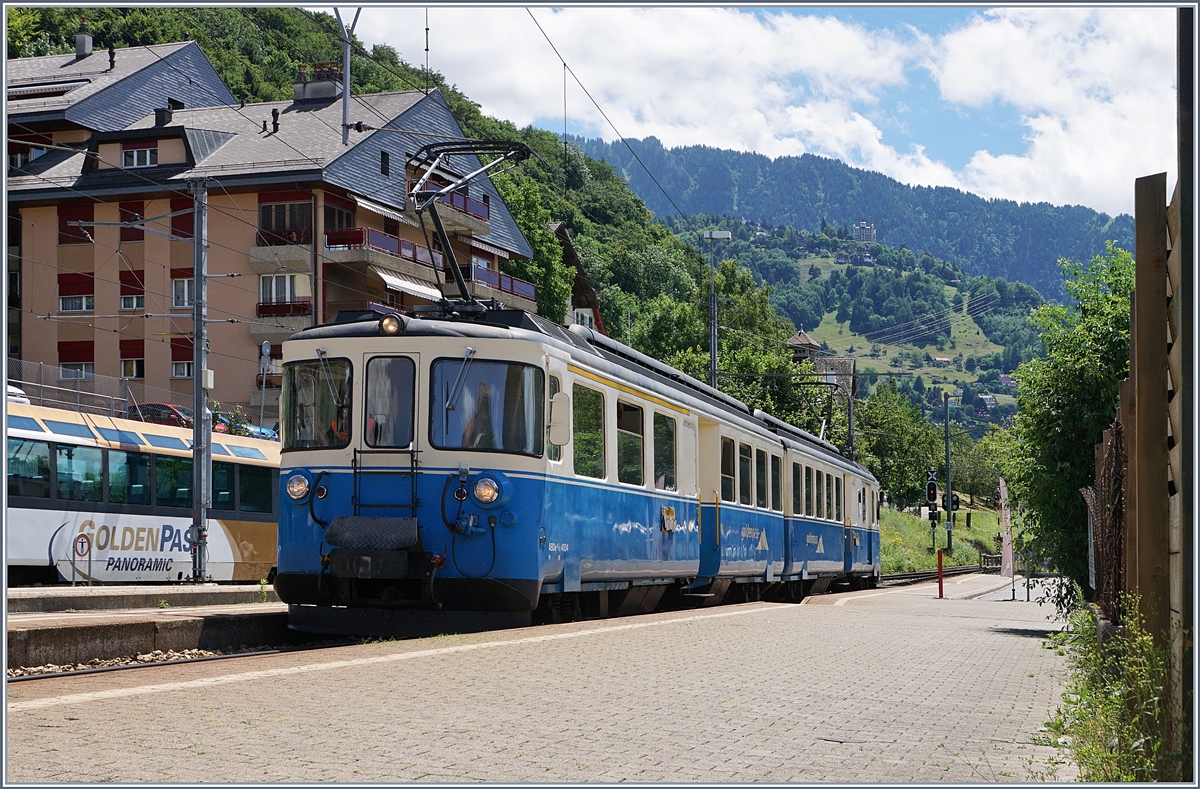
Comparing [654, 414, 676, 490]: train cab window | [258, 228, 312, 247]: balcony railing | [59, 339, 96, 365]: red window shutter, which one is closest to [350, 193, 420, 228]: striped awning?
[258, 228, 312, 247]: balcony railing

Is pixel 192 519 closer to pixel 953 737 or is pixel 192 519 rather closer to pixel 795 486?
pixel 795 486

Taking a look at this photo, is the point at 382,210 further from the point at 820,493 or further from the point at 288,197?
the point at 820,493

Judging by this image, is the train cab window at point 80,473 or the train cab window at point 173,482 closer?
the train cab window at point 80,473

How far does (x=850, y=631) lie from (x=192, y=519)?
1453cm

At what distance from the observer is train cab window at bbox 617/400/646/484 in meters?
14.5

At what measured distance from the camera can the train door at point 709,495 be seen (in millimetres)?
17891

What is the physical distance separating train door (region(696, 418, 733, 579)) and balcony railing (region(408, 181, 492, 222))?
36561 millimetres

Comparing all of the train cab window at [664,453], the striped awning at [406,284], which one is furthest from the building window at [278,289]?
the train cab window at [664,453]

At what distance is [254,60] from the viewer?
82125mm

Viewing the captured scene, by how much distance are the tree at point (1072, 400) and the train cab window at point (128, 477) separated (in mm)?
15126

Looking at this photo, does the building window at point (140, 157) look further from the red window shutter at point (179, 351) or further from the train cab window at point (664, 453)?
the train cab window at point (664, 453)

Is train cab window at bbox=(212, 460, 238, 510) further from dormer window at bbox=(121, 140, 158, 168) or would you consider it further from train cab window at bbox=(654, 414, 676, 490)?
dormer window at bbox=(121, 140, 158, 168)

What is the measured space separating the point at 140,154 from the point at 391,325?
132 feet

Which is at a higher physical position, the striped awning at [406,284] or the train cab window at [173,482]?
the striped awning at [406,284]
